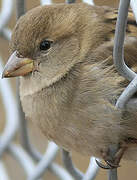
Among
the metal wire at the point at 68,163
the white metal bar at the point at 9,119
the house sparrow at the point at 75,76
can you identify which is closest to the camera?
the house sparrow at the point at 75,76

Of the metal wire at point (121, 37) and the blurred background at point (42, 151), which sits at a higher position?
the metal wire at point (121, 37)

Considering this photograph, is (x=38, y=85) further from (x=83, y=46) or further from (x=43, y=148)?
(x=43, y=148)

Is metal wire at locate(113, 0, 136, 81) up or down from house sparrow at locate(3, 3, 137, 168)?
up

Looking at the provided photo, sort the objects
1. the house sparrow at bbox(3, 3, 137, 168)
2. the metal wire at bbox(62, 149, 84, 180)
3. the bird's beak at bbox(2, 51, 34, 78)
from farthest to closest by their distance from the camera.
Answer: the metal wire at bbox(62, 149, 84, 180)
the bird's beak at bbox(2, 51, 34, 78)
the house sparrow at bbox(3, 3, 137, 168)

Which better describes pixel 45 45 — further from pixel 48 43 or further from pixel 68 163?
pixel 68 163

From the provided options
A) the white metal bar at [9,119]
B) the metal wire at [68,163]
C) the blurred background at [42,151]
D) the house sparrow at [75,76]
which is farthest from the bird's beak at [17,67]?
the blurred background at [42,151]

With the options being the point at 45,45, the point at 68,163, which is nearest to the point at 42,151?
the point at 68,163

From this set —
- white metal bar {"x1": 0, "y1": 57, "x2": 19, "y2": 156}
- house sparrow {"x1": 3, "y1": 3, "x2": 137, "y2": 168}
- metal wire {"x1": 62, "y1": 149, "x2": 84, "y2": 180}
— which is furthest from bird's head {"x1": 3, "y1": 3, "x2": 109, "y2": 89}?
white metal bar {"x1": 0, "y1": 57, "x2": 19, "y2": 156}

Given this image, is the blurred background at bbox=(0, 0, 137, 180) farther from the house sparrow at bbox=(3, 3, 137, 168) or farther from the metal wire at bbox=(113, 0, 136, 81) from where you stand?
the metal wire at bbox=(113, 0, 136, 81)

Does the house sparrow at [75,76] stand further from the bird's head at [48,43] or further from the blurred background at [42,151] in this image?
the blurred background at [42,151]
